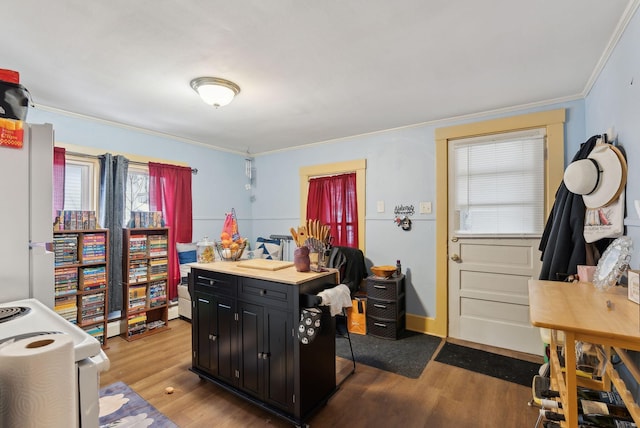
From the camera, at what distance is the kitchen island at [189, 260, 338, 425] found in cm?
188

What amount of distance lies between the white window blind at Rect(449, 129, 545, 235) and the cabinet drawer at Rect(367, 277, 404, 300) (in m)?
0.90

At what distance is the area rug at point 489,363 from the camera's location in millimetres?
2512

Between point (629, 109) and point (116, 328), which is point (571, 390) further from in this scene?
point (116, 328)

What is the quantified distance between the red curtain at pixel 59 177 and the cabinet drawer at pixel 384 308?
3364mm

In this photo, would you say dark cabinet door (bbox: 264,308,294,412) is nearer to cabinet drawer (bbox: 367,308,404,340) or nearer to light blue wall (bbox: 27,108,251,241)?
cabinet drawer (bbox: 367,308,404,340)

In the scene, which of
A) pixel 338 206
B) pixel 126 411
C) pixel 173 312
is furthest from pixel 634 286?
pixel 173 312

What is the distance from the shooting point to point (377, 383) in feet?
7.89

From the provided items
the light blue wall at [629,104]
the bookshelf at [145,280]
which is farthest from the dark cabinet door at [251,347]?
the light blue wall at [629,104]

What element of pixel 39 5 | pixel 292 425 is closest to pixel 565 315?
pixel 292 425

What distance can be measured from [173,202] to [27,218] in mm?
2715

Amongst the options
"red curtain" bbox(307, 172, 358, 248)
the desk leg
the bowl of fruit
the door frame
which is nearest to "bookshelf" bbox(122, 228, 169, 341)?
the bowl of fruit

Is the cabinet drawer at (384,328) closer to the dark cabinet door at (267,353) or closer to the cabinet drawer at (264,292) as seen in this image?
the dark cabinet door at (267,353)

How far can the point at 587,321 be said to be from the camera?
39.9 inches

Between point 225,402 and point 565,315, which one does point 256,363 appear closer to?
point 225,402
